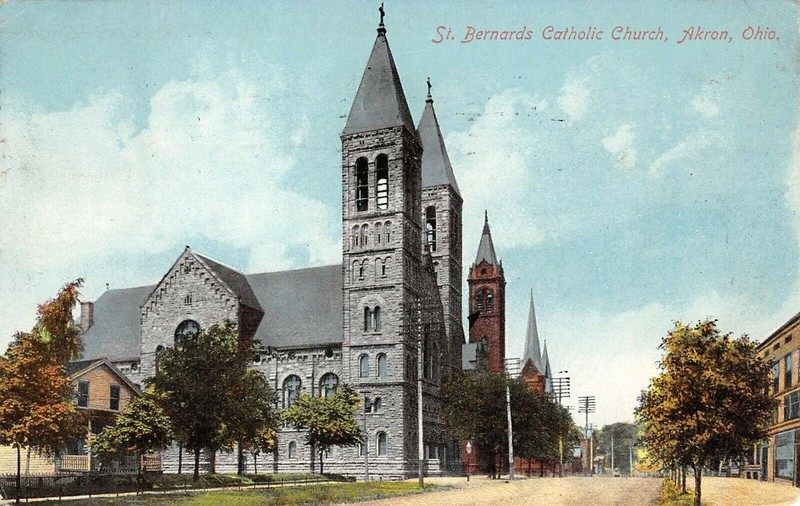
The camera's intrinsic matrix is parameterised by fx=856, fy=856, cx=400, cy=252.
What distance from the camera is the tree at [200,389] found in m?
33.4

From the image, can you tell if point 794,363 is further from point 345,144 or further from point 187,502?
point 345,144

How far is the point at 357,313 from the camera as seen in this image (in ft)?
195

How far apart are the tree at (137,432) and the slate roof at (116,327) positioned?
28.2m

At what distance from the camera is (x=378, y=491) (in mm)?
36000

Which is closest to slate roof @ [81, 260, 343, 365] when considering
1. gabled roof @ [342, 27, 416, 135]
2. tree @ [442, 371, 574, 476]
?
tree @ [442, 371, 574, 476]

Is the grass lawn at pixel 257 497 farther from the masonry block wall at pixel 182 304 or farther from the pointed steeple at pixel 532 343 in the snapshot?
the pointed steeple at pixel 532 343

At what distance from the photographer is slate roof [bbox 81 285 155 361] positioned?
6438 cm

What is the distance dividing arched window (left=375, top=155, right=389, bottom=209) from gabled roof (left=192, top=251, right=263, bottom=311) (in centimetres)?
1204

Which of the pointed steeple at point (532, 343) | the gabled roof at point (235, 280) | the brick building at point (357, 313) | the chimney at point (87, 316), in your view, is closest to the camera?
the brick building at point (357, 313)

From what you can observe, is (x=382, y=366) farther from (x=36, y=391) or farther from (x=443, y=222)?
(x=36, y=391)

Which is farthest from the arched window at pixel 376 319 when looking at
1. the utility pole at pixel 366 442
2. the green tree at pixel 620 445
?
the green tree at pixel 620 445

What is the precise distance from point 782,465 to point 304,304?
35090 mm

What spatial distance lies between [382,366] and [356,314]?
4055 millimetres

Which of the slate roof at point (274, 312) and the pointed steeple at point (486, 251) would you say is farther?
the pointed steeple at point (486, 251)
